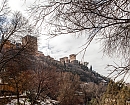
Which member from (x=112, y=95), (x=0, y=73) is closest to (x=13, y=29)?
(x=0, y=73)

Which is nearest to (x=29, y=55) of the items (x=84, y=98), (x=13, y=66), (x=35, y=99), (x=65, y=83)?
(x=13, y=66)

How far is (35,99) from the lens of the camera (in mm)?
15945

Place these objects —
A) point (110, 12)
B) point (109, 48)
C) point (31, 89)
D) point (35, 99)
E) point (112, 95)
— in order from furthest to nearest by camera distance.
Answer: point (31, 89) → point (35, 99) → point (112, 95) → point (109, 48) → point (110, 12)

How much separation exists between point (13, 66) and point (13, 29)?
7.02 ft

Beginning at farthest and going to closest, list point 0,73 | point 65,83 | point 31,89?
point 65,83 < point 31,89 < point 0,73

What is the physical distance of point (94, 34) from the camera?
2.15 metres

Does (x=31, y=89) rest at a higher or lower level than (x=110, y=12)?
lower

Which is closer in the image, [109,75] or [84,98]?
[109,75]

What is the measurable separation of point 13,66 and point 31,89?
5833 mm

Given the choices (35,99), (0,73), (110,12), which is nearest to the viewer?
(110,12)

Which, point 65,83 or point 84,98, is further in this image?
point 84,98

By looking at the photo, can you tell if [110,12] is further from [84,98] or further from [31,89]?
[84,98]

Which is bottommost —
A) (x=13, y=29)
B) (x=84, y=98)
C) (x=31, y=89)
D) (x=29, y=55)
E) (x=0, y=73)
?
(x=84, y=98)

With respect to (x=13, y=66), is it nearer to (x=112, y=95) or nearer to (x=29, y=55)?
(x=29, y=55)
